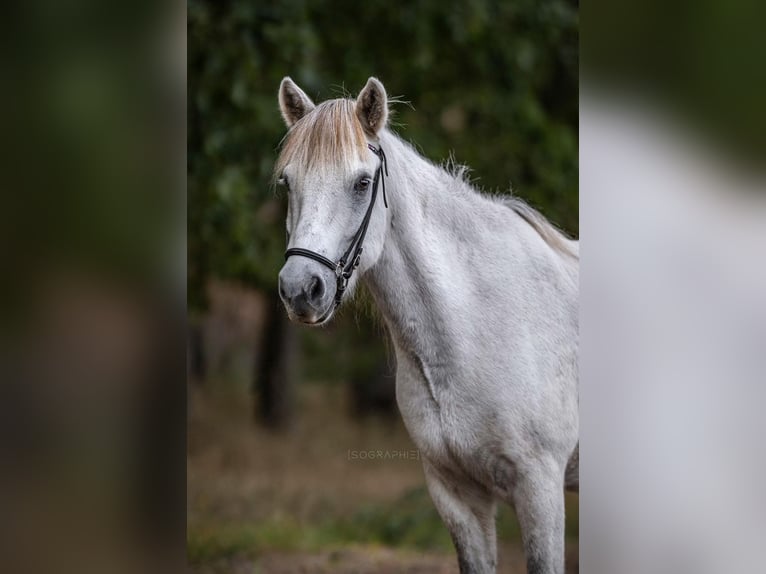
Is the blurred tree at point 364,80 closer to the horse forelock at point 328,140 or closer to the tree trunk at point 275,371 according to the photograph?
the tree trunk at point 275,371

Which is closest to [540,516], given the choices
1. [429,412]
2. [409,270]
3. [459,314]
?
[429,412]

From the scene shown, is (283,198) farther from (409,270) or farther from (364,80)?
(409,270)

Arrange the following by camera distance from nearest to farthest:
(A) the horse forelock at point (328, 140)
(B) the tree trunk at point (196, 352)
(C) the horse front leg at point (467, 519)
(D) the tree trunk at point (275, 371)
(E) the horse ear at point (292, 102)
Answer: (A) the horse forelock at point (328, 140) → (E) the horse ear at point (292, 102) → (C) the horse front leg at point (467, 519) → (D) the tree trunk at point (275, 371) → (B) the tree trunk at point (196, 352)

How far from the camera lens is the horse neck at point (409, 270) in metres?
2.43

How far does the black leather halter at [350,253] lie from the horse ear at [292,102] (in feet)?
0.83

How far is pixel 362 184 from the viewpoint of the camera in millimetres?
2273

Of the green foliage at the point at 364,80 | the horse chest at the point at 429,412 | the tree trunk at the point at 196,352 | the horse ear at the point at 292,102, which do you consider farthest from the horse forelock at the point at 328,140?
the tree trunk at the point at 196,352

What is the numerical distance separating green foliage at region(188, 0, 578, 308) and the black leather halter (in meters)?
1.10

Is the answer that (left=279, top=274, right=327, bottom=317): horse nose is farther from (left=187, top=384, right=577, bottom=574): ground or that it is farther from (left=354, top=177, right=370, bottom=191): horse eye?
(left=187, top=384, right=577, bottom=574): ground

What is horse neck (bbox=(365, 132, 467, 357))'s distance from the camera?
7.97 ft

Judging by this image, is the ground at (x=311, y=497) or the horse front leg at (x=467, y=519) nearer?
the horse front leg at (x=467, y=519)

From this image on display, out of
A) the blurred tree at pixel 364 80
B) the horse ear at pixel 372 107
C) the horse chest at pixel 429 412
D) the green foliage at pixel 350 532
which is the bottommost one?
the green foliage at pixel 350 532

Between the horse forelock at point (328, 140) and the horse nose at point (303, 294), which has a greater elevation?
the horse forelock at point (328, 140)

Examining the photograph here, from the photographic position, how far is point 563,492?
250 centimetres
